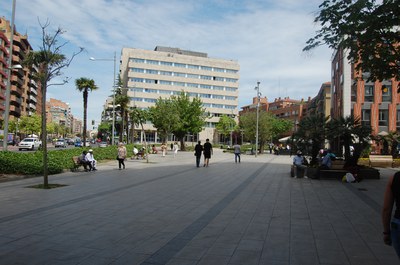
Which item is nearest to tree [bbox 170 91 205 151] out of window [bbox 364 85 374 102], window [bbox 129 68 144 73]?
window [bbox 364 85 374 102]

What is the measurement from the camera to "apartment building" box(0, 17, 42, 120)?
256ft

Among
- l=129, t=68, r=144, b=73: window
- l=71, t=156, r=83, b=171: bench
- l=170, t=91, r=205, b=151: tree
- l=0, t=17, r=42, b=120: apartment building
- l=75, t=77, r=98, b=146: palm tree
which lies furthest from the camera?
l=129, t=68, r=144, b=73: window

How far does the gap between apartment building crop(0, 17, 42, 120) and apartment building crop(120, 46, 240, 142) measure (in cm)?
2298

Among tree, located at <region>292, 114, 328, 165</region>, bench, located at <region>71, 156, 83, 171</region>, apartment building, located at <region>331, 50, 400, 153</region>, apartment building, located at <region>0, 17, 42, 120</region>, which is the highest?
apartment building, located at <region>0, 17, 42, 120</region>

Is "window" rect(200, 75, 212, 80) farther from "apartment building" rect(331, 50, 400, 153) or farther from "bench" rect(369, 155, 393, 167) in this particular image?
"bench" rect(369, 155, 393, 167)

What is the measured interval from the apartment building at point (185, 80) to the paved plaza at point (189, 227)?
73.8m

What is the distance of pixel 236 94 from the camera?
97500mm

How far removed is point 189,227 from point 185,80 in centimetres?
8692

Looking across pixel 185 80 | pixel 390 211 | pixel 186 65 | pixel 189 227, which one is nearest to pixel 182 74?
pixel 185 80

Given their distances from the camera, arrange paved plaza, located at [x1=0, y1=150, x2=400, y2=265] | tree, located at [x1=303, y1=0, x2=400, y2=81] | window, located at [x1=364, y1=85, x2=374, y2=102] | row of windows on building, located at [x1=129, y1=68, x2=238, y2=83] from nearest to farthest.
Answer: paved plaza, located at [x1=0, y1=150, x2=400, y2=265]
tree, located at [x1=303, y1=0, x2=400, y2=81]
window, located at [x1=364, y1=85, x2=374, y2=102]
row of windows on building, located at [x1=129, y1=68, x2=238, y2=83]

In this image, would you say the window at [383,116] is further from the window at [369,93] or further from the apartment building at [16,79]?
the apartment building at [16,79]

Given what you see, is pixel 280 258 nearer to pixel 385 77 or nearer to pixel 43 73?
pixel 385 77

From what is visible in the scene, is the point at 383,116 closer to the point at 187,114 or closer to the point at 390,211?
the point at 187,114

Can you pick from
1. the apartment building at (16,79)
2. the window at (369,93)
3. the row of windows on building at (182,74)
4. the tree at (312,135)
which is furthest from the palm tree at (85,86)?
the row of windows on building at (182,74)
